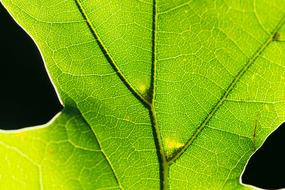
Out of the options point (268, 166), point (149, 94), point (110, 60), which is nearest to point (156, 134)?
point (149, 94)

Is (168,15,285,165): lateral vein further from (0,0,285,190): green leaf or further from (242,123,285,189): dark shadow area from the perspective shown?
(242,123,285,189): dark shadow area

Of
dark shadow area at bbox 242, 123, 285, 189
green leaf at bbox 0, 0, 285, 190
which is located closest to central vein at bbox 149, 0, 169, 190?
green leaf at bbox 0, 0, 285, 190

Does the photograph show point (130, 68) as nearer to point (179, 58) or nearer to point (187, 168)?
point (179, 58)

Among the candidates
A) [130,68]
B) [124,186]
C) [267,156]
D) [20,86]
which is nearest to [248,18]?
[130,68]

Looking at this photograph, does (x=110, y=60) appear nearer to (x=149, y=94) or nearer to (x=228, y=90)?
(x=149, y=94)

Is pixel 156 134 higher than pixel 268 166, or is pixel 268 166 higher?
pixel 156 134
